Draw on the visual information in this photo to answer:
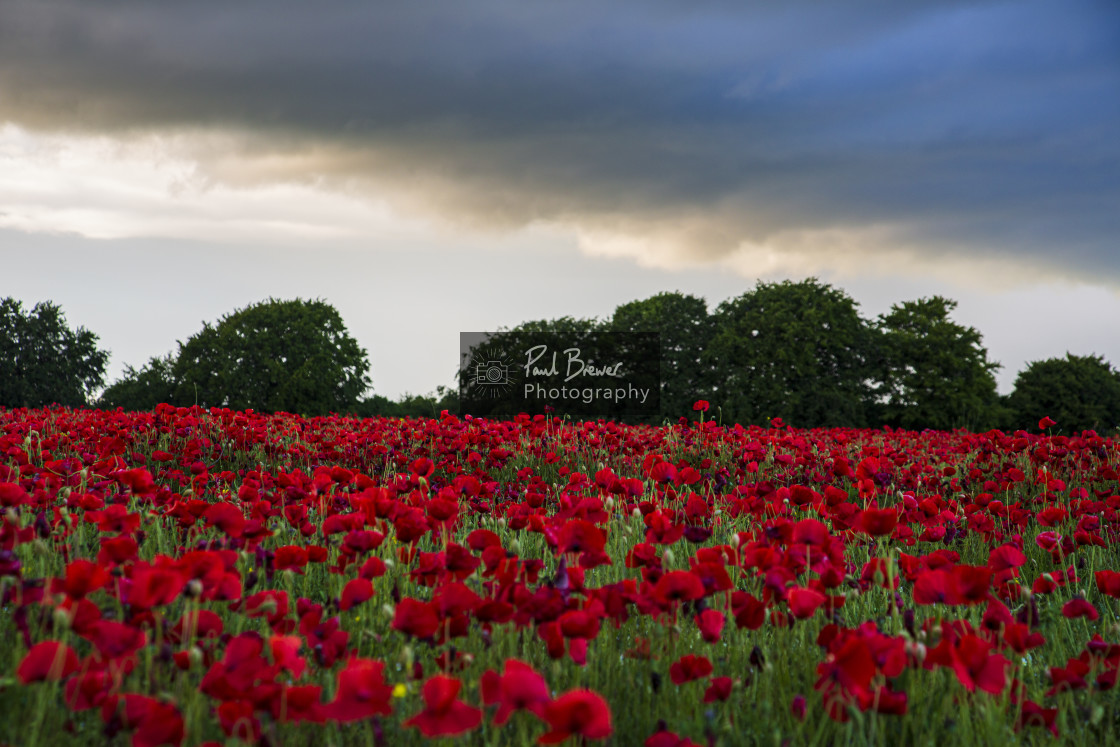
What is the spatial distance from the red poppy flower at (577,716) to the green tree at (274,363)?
3842 centimetres

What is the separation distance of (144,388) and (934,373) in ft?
139

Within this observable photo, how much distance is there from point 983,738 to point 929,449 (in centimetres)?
1208

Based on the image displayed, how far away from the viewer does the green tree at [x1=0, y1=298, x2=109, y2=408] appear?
42000mm

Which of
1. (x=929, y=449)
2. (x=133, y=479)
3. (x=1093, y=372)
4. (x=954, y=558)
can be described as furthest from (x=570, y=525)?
(x=1093, y=372)

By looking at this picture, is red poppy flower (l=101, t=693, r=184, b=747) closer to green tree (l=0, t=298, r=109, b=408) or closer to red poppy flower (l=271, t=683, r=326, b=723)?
red poppy flower (l=271, t=683, r=326, b=723)

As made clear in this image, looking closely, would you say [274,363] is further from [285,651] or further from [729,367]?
[285,651]

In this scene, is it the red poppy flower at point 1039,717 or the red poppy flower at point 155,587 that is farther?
the red poppy flower at point 1039,717

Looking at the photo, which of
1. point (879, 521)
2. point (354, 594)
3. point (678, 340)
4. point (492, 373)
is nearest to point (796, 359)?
point (678, 340)

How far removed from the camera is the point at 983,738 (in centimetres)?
292

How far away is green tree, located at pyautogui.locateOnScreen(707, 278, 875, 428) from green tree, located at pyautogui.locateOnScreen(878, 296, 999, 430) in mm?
2135

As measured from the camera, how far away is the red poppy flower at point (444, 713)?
1841mm

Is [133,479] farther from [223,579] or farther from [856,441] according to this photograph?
[856,441]

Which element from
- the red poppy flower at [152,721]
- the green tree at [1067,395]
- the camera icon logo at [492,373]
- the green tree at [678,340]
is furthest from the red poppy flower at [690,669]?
the green tree at [1067,395]

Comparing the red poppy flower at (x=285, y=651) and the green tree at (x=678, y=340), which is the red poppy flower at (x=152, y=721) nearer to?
the red poppy flower at (x=285, y=651)
